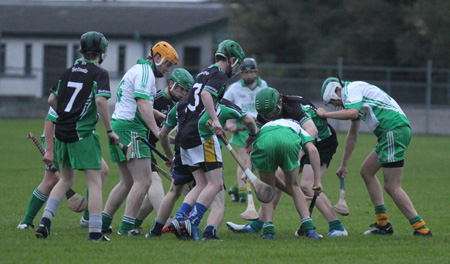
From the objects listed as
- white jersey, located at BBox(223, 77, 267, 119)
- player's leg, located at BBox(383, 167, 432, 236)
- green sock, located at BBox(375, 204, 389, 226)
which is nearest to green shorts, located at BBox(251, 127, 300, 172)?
player's leg, located at BBox(383, 167, 432, 236)

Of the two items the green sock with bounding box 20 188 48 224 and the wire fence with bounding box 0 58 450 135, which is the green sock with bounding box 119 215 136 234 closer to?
the green sock with bounding box 20 188 48 224

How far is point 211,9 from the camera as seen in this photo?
137 feet

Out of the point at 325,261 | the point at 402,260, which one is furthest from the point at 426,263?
the point at 325,261

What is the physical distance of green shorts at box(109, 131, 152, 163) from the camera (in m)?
7.60

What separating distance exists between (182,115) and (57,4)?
36.4 metres

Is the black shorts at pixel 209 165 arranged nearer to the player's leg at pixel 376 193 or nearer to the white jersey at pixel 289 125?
the white jersey at pixel 289 125

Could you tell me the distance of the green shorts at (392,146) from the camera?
25.3 ft

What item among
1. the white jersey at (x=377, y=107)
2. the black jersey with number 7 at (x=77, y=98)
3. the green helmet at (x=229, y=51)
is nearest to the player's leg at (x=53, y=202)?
the black jersey with number 7 at (x=77, y=98)

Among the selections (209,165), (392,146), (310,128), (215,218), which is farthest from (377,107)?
(215,218)

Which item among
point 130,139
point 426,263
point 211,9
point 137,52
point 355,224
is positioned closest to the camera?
point 426,263

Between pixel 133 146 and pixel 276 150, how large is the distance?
59.1 inches

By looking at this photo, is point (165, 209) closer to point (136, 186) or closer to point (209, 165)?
point (136, 186)

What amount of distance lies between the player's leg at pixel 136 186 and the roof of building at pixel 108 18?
28871 mm

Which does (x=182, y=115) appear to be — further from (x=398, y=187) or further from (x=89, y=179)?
(x=398, y=187)
